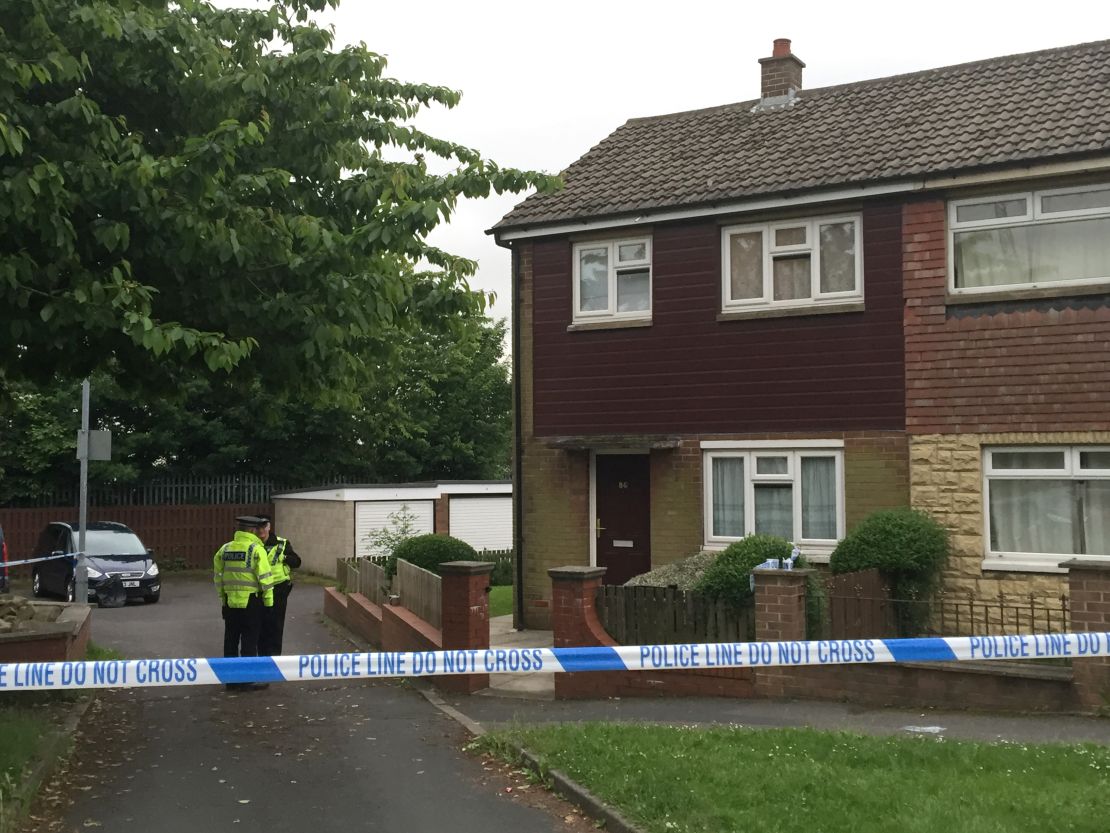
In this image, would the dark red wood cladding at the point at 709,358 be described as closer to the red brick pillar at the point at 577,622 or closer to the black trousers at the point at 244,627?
the red brick pillar at the point at 577,622

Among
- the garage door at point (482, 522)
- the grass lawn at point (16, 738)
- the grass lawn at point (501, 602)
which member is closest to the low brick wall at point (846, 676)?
the grass lawn at point (16, 738)

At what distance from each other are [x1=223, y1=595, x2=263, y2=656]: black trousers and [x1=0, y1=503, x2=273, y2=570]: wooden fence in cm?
1804

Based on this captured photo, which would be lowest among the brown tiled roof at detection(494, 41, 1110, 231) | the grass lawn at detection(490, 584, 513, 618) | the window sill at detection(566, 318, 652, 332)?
the grass lawn at detection(490, 584, 513, 618)

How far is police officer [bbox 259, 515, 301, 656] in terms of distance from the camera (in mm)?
12281

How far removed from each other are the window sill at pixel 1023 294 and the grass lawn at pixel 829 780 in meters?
6.20

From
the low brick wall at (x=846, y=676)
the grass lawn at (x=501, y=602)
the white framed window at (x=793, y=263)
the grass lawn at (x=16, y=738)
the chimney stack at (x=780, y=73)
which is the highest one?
the chimney stack at (x=780, y=73)

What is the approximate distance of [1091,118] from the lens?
12758 millimetres

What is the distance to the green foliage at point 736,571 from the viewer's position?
35.5ft

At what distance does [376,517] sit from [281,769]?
20.1 metres

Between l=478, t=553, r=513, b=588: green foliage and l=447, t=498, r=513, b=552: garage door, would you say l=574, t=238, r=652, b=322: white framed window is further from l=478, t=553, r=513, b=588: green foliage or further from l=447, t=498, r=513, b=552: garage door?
l=447, t=498, r=513, b=552: garage door

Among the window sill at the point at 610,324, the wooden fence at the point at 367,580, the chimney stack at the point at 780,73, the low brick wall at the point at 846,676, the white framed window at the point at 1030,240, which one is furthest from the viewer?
the chimney stack at the point at 780,73

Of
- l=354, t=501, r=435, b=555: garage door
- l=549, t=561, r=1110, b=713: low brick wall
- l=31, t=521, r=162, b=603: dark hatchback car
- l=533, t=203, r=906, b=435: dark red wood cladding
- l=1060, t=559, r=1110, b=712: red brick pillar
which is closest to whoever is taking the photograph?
l=1060, t=559, r=1110, b=712: red brick pillar

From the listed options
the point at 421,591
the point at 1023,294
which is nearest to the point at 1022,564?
the point at 1023,294

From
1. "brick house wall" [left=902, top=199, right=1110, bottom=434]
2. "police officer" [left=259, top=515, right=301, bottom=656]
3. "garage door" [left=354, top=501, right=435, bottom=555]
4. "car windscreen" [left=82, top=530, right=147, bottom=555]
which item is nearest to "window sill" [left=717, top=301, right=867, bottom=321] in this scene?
"brick house wall" [left=902, top=199, right=1110, bottom=434]
